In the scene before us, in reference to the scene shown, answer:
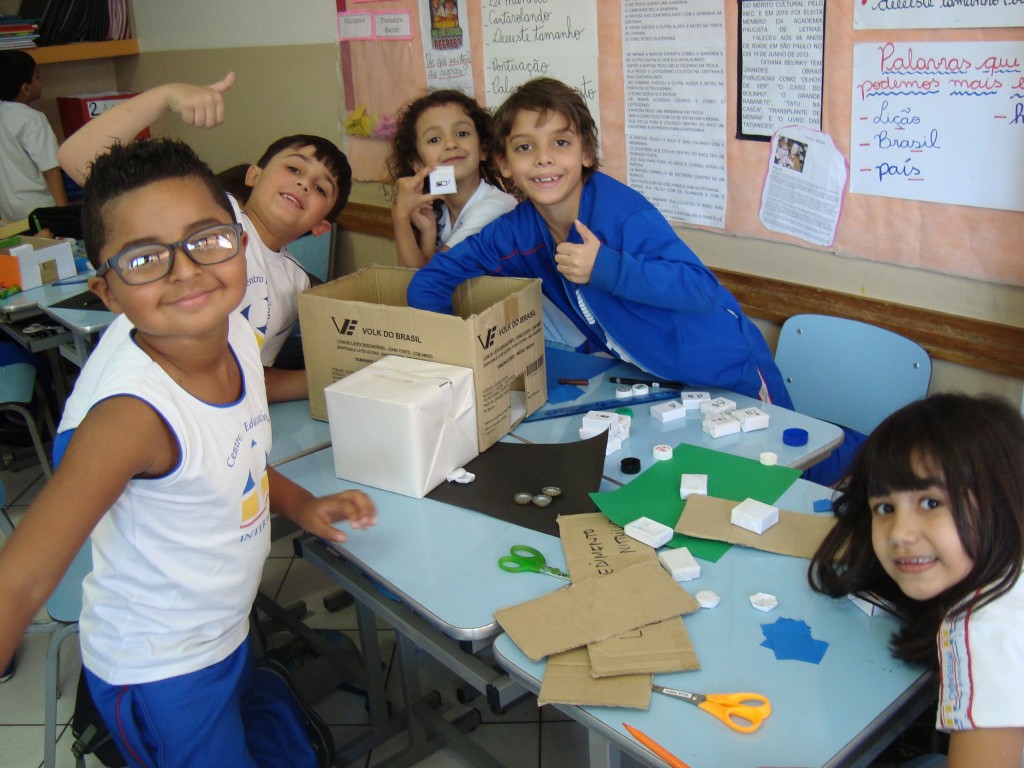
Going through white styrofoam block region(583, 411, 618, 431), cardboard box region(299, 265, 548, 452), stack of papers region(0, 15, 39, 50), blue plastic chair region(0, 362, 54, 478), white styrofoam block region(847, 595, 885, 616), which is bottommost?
blue plastic chair region(0, 362, 54, 478)

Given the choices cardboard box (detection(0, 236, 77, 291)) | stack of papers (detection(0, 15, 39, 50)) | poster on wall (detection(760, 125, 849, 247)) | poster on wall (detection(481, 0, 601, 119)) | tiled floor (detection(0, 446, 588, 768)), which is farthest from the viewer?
stack of papers (detection(0, 15, 39, 50))

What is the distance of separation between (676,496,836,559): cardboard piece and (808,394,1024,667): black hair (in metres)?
0.15

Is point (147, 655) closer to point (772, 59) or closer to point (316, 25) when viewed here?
point (772, 59)

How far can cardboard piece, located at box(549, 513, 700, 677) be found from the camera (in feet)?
3.96

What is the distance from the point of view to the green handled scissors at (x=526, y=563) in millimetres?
1439

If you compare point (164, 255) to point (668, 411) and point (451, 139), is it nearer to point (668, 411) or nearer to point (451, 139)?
point (668, 411)

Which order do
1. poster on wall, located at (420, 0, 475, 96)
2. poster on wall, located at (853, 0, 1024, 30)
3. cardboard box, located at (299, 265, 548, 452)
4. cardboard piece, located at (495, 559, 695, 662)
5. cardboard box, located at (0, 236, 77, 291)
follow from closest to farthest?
cardboard piece, located at (495, 559, 695, 662) < cardboard box, located at (299, 265, 548, 452) < poster on wall, located at (853, 0, 1024, 30) < cardboard box, located at (0, 236, 77, 291) < poster on wall, located at (420, 0, 475, 96)

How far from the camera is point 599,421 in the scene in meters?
1.89

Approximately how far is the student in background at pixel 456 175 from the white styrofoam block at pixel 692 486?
1172mm

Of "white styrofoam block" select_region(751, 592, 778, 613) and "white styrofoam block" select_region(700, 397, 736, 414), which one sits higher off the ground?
"white styrofoam block" select_region(700, 397, 736, 414)

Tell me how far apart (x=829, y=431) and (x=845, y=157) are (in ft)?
3.04

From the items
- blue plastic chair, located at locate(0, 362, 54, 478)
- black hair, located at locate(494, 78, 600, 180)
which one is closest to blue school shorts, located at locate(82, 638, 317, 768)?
black hair, located at locate(494, 78, 600, 180)

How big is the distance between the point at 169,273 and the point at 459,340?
62 centimetres

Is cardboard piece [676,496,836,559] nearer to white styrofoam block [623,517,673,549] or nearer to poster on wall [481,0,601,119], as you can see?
white styrofoam block [623,517,673,549]
